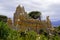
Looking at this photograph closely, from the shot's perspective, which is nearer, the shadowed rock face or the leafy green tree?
the leafy green tree

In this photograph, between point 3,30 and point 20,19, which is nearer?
point 3,30

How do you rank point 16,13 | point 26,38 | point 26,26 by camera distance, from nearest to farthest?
point 26,38, point 26,26, point 16,13

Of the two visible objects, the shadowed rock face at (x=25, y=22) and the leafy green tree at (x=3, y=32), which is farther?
the shadowed rock face at (x=25, y=22)

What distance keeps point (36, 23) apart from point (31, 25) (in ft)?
5.19

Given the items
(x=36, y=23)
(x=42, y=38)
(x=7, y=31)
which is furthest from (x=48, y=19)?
(x=7, y=31)

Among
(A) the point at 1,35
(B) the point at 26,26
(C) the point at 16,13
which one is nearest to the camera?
(A) the point at 1,35

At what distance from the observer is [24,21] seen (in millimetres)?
59219

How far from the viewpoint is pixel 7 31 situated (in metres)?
30.6

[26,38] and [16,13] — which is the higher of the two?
[16,13]

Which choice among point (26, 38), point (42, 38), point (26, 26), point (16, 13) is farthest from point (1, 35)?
point (16, 13)

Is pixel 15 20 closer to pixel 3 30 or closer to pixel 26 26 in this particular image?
pixel 26 26

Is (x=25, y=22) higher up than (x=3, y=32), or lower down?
higher up

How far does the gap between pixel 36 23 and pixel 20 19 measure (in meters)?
3.41

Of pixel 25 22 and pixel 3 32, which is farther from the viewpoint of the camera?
pixel 25 22
